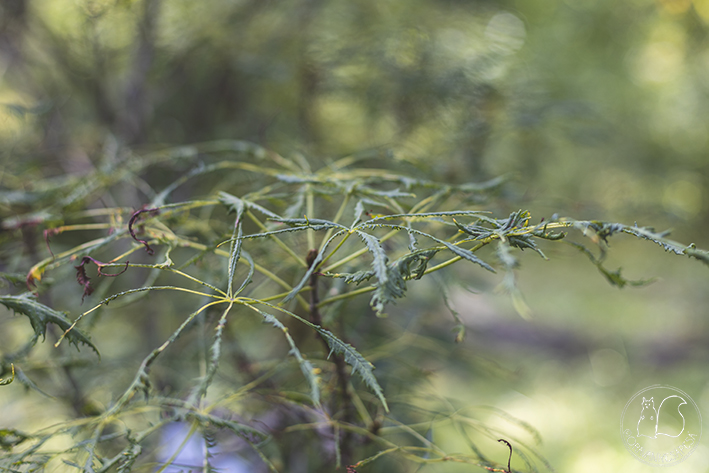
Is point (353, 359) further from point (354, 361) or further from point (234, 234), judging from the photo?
point (234, 234)

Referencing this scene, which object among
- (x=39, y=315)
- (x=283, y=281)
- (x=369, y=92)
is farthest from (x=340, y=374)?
(x=369, y=92)

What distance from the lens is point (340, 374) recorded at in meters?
0.50

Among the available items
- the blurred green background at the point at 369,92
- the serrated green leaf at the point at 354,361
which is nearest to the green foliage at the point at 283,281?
the serrated green leaf at the point at 354,361

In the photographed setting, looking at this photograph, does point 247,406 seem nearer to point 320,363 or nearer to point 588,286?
point 320,363

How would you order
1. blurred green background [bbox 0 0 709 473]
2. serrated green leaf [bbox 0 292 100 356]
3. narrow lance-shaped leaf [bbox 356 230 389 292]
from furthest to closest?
Answer: 1. blurred green background [bbox 0 0 709 473]
2. serrated green leaf [bbox 0 292 100 356]
3. narrow lance-shaped leaf [bbox 356 230 389 292]

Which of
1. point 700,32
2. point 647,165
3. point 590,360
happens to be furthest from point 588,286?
point 700,32

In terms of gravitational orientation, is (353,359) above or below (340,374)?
above

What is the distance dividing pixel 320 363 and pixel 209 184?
81 centimetres

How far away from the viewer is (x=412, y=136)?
1175mm

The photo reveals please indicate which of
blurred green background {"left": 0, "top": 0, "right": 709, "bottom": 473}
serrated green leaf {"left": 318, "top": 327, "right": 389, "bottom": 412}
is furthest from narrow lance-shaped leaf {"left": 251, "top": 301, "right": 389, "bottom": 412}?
blurred green background {"left": 0, "top": 0, "right": 709, "bottom": 473}

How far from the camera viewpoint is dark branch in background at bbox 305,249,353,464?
1.49ft

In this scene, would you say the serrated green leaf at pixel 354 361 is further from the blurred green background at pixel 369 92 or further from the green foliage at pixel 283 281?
the blurred green background at pixel 369 92

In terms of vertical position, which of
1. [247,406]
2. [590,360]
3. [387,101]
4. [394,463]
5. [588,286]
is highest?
[387,101]

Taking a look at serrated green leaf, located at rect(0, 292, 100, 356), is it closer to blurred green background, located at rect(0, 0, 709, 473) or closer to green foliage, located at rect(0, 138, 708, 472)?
green foliage, located at rect(0, 138, 708, 472)
